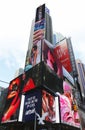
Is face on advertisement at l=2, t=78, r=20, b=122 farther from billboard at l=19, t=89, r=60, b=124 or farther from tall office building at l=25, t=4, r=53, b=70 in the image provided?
tall office building at l=25, t=4, r=53, b=70

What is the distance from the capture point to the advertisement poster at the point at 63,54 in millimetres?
41875

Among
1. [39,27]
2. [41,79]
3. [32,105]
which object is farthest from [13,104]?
[39,27]

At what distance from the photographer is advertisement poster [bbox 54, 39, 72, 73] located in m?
41.9

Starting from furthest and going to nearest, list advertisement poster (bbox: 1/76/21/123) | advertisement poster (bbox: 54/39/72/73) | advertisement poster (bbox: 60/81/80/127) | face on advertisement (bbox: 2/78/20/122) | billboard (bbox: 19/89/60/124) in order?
advertisement poster (bbox: 54/39/72/73)
face on advertisement (bbox: 2/78/20/122)
advertisement poster (bbox: 1/76/21/123)
advertisement poster (bbox: 60/81/80/127)
billboard (bbox: 19/89/60/124)

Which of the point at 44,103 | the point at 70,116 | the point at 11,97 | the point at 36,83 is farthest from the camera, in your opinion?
the point at 11,97

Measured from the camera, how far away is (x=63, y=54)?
1709 inches

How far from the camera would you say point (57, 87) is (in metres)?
30.9

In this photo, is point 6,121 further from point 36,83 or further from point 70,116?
point 70,116

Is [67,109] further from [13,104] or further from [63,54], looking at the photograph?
Answer: [63,54]

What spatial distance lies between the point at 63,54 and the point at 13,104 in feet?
65.3

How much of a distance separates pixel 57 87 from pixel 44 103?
6.90 metres

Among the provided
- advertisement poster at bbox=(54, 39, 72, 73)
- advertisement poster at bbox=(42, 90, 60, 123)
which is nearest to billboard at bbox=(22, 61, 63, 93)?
advertisement poster at bbox=(42, 90, 60, 123)

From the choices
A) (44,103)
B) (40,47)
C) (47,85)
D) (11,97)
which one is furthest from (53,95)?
(40,47)

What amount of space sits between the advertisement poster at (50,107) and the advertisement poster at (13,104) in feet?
19.1
